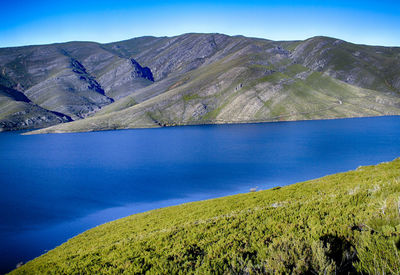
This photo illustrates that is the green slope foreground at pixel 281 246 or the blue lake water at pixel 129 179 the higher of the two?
the green slope foreground at pixel 281 246

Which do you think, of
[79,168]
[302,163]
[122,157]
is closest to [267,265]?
[302,163]

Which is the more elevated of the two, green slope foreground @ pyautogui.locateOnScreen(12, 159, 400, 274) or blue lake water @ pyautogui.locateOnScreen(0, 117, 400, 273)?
green slope foreground @ pyautogui.locateOnScreen(12, 159, 400, 274)

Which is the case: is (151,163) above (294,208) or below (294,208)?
below

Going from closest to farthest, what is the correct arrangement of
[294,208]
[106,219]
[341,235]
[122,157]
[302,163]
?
[341,235] → [294,208] → [106,219] → [302,163] → [122,157]

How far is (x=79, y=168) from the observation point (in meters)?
84.4

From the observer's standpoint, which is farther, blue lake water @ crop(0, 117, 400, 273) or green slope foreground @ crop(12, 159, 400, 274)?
blue lake water @ crop(0, 117, 400, 273)

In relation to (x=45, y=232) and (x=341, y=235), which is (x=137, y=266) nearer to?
(x=341, y=235)

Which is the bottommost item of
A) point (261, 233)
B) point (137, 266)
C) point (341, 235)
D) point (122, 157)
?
point (122, 157)

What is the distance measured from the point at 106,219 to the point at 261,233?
36.7 metres

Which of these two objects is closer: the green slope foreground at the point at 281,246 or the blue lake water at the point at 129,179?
the green slope foreground at the point at 281,246

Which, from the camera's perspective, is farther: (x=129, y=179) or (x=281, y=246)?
(x=129, y=179)

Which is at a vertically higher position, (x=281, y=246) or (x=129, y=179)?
(x=281, y=246)

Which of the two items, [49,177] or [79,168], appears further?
[79,168]

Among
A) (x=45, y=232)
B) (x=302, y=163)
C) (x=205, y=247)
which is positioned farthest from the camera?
(x=302, y=163)
